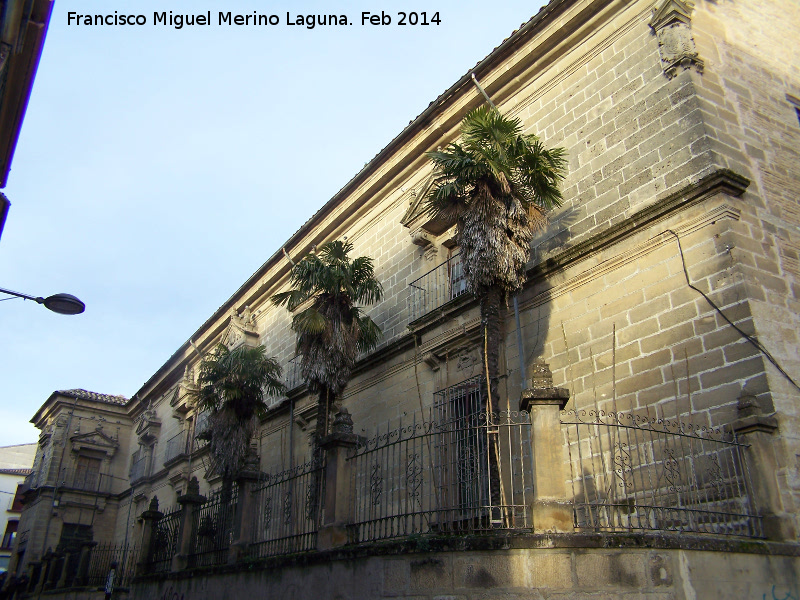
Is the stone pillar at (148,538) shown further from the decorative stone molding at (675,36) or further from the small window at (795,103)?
the small window at (795,103)

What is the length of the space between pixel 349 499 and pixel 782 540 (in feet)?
15.3

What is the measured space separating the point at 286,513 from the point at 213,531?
2.19 meters

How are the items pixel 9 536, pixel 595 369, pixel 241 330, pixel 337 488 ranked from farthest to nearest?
pixel 9 536 → pixel 241 330 → pixel 595 369 → pixel 337 488

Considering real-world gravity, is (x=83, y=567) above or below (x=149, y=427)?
below

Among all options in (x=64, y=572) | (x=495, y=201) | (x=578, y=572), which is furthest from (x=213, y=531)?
(x=64, y=572)

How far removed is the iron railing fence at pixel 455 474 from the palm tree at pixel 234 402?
4.14 meters

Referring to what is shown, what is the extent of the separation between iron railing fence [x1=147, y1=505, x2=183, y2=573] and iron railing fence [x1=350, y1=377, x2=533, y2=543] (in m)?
4.23

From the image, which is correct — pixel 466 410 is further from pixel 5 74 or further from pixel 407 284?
pixel 5 74

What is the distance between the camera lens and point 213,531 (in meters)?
11.6

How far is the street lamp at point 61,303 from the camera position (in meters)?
8.35

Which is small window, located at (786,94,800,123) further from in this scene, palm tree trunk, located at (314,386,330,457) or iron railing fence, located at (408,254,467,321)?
palm tree trunk, located at (314,386,330,457)

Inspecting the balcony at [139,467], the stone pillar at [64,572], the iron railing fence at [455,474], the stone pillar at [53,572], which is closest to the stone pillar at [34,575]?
the stone pillar at [53,572]

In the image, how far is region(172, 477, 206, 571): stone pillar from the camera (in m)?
12.3

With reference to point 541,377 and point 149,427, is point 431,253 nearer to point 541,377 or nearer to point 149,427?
point 541,377
